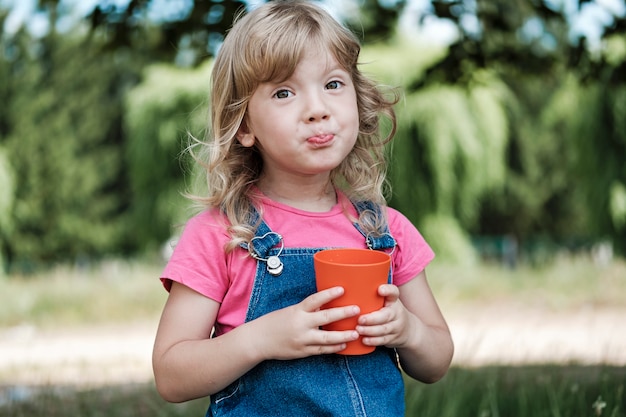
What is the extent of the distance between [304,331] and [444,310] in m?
8.70

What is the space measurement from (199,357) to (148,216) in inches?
586

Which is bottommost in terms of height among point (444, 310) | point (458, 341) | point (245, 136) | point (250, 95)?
point (444, 310)

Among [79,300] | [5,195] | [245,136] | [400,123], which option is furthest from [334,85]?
[5,195]

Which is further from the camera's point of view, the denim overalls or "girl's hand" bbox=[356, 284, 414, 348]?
the denim overalls

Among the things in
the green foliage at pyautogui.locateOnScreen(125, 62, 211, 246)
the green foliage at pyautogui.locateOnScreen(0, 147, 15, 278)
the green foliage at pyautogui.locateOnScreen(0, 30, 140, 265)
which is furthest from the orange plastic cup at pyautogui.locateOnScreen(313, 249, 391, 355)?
the green foliage at pyautogui.locateOnScreen(0, 30, 140, 265)

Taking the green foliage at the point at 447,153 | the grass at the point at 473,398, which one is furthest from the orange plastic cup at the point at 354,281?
the green foliage at the point at 447,153

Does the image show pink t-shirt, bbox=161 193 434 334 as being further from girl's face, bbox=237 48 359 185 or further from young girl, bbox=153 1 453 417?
girl's face, bbox=237 48 359 185

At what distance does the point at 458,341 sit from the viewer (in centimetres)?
770

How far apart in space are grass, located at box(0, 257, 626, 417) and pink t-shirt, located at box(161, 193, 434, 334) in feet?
4.04

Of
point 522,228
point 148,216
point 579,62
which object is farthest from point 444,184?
point 522,228

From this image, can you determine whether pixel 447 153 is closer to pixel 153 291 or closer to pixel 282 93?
pixel 153 291

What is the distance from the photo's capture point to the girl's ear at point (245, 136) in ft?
6.09

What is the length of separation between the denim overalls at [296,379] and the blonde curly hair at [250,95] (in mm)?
Result: 114

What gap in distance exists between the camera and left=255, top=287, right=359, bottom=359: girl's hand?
5.00ft
